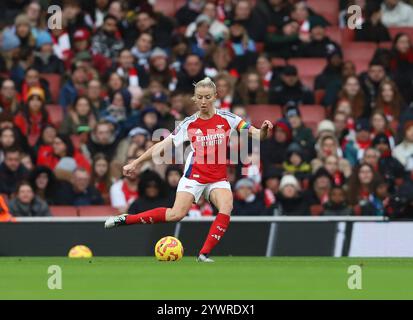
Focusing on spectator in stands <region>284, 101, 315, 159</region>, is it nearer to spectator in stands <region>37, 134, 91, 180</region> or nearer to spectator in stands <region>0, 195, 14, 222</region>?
spectator in stands <region>37, 134, 91, 180</region>

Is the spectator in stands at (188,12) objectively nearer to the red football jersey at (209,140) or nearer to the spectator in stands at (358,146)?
the spectator in stands at (358,146)

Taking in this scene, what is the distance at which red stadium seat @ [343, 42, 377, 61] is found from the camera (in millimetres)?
26141

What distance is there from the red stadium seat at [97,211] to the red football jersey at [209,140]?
544cm

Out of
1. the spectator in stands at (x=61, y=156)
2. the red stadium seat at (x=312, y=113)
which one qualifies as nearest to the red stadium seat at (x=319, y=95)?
the red stadium seat at (x=312, y=113)

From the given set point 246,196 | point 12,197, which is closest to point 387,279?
point 246,196

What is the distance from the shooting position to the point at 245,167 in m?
22.1

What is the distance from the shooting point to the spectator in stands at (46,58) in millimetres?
24719

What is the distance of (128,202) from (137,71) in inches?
142

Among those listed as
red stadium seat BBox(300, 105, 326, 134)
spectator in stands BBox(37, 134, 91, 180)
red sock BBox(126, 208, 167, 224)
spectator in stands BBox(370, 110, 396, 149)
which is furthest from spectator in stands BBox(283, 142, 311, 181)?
red sock BBox(126, 208, 167, 224)

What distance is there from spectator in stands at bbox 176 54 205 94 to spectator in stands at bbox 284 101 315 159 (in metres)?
1.72

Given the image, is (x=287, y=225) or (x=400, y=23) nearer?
(x=287, y=225)

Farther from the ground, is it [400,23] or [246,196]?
[400,23]
